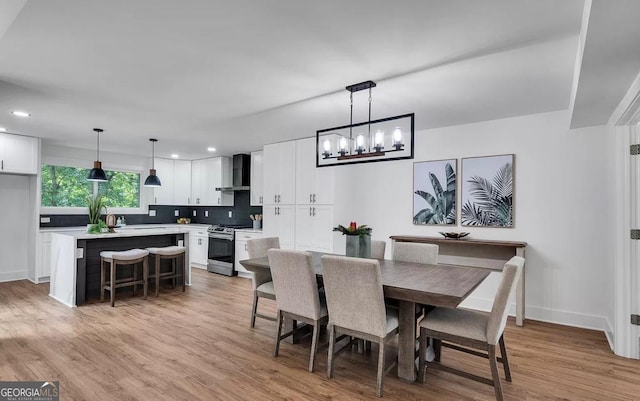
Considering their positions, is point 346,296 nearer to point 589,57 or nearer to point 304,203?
point 589,57

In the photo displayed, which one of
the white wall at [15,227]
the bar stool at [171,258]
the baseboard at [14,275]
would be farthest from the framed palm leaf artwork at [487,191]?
the baseboard at [14,275]

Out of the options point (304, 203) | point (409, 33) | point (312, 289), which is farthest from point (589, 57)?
point (304, 203)

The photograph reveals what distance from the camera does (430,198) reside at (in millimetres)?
4496

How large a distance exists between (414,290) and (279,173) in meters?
3.89

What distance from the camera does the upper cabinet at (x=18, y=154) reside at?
510 centimetres

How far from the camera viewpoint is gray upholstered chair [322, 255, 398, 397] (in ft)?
7.39

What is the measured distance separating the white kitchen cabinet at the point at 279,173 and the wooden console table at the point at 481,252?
1.93 m

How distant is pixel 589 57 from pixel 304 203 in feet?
13.0

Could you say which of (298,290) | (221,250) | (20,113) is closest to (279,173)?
(221,250)

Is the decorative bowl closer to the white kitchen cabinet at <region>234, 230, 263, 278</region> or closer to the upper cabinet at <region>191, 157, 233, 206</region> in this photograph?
the white kitchen cabinet at <region>234, 230, 263, 278</region>

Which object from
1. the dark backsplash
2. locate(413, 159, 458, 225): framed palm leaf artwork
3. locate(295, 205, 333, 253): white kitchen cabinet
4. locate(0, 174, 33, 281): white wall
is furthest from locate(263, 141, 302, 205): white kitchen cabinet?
locate(0, 174, 33, 281): white wall

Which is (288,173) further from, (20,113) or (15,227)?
(15,227)

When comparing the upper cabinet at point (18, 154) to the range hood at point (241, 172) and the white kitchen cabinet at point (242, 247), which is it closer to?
the range hood at point (241, 172)

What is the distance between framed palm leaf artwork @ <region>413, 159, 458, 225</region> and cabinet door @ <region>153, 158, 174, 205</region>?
5511 millimetres
